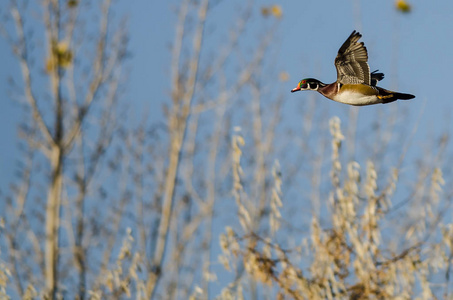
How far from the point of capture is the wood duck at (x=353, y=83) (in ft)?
5.53

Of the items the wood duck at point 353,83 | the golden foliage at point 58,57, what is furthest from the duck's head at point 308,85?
the golden foliage at point 58,57

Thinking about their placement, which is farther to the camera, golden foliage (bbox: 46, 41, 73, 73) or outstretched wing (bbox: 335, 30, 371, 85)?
golden foliage (bbox: 46, 41, 73, 73)

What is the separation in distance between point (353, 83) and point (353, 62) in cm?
15

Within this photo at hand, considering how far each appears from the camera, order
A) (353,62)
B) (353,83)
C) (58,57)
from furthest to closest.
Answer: (58,57) < (353,62) < (353,83)

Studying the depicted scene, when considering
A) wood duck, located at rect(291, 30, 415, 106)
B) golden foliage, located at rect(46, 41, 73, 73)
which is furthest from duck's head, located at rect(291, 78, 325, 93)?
golden foliage, located at rect(46, 41, 73, 73)

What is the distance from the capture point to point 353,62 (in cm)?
194

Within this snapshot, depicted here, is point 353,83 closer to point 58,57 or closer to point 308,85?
point 308,85

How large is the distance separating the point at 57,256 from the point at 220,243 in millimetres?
3920

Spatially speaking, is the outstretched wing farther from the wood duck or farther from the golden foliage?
the golden foliage

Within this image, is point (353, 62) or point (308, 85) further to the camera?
point (353, 62)

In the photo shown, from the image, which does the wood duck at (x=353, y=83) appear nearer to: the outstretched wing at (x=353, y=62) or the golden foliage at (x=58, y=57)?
the outstretched wing at (x=353, y=62)

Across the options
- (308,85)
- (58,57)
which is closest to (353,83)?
(308,85)

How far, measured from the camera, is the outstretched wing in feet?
6.01

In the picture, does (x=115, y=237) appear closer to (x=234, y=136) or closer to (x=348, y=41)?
(x=234, y=136)
